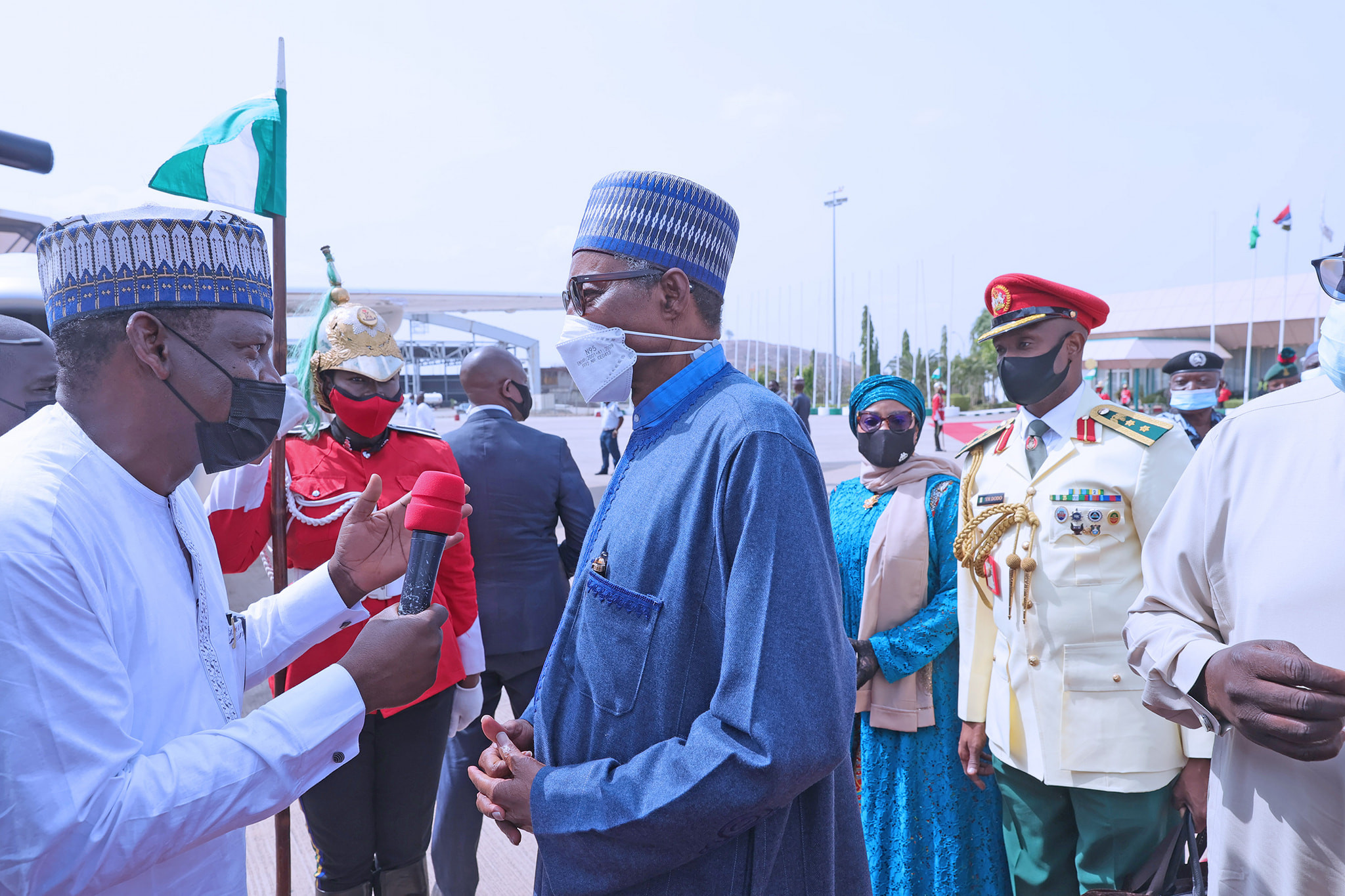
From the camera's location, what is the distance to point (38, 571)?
48.8 inches

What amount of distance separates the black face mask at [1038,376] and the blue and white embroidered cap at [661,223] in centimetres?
169

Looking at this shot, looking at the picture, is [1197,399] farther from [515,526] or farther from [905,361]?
[905,361]

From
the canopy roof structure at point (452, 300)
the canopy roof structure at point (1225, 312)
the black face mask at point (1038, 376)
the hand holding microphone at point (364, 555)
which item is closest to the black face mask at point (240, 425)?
the hand holding microphone at point (364, 555)

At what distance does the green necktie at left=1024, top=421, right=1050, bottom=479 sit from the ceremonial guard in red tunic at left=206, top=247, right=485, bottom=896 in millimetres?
2229

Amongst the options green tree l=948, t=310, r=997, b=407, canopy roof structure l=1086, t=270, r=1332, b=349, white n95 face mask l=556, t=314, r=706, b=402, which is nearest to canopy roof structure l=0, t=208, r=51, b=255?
white n95 face mask l=556, t=314, r=706, b=402

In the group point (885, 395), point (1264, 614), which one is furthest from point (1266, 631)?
point (885, 395)

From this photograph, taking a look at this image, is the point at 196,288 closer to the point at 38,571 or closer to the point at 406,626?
the point at 38,571

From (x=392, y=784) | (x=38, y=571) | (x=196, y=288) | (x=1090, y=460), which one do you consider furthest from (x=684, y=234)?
(x=392, y=784)

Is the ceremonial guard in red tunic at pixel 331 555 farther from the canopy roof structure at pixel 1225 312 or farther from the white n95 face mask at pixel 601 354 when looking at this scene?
the canopy roof structure at pixel 1225 312

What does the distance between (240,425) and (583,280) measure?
0.77 metres

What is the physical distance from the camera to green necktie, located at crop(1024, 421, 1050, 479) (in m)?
2.97

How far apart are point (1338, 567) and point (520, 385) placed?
11.4ft

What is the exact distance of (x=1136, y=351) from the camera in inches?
1754

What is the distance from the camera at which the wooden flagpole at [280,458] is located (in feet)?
7.22
